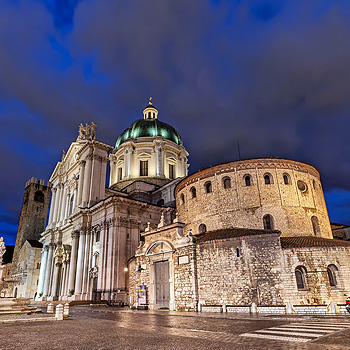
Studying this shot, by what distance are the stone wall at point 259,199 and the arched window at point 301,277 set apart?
5782 mm

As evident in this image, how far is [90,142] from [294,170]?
2930cm

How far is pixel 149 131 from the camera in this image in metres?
55.9

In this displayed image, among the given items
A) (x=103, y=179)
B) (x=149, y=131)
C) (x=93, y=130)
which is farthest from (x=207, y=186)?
(x=149, y=131)

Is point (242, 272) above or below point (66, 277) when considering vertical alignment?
below

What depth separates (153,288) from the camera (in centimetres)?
2342

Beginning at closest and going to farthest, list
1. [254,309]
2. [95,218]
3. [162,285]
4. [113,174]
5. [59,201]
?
[254,309] < [162,285] < [95,218] < [59,201] < [113,174]

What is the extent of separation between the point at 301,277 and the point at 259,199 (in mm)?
8516

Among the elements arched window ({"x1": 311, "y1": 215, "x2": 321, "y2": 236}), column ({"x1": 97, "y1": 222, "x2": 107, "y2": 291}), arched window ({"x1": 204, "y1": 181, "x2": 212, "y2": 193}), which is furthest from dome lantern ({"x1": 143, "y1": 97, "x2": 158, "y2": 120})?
arched window ({"x1": 311, "y1": 215, "x2": 321, "y2": 236})

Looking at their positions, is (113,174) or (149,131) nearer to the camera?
(149,131)

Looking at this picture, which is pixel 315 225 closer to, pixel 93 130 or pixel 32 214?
pixel 93 130

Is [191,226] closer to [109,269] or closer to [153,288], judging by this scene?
[153,288]

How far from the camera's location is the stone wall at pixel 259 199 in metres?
25.8

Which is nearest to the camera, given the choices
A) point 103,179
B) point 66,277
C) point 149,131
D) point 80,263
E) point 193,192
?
Answer: point 193,192

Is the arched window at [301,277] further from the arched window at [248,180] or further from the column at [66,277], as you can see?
the column at [66,277]
